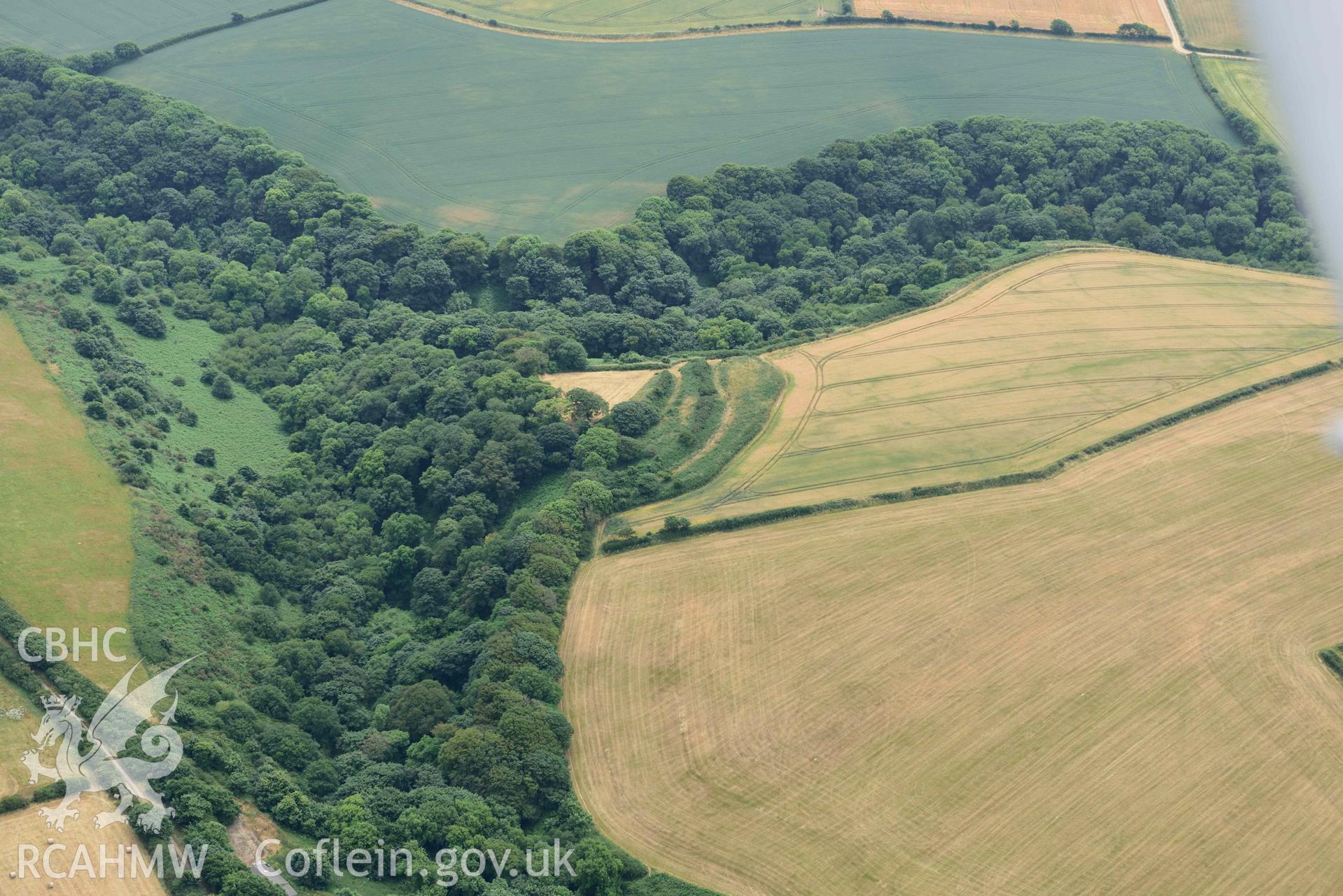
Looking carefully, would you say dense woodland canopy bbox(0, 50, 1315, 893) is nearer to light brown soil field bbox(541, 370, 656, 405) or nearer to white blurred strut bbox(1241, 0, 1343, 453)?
light brown soil field bbox(541, 370, 656, 405)

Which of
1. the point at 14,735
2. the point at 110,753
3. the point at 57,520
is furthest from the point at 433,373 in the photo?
the point at 14,735

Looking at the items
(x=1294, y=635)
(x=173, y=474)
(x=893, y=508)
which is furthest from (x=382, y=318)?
(x=1294, y=635)

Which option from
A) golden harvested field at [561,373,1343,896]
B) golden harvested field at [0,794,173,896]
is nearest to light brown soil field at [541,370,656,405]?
golden harvested field at [561,373,1343,896]

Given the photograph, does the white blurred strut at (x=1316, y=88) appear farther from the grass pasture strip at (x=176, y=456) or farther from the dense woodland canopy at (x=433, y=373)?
the grass pasture strip at (x=176, y=456)

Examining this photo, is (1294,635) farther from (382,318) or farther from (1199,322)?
(382,318)

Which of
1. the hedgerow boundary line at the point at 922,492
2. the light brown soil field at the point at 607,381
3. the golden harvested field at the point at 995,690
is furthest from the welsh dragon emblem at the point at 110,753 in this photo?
the light brown soil field at the point at 607,381

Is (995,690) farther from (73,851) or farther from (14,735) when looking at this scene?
(14,735)
